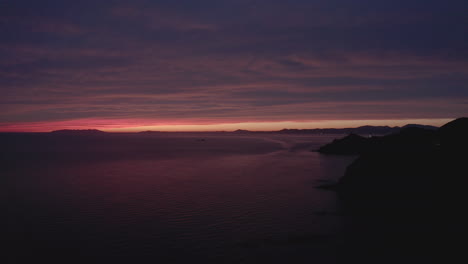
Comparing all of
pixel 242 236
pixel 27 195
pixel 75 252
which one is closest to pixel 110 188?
pixel 27 195

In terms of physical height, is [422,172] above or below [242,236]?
above

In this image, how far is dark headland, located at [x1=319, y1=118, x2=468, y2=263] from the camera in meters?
20.2

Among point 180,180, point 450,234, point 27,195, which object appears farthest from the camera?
point 180,180

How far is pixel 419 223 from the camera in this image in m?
25.2

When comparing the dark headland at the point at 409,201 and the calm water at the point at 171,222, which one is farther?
the dark headland at the point at 409,201

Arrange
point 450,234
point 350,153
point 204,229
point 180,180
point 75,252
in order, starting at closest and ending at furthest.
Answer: point 75,252 < point 450,234 < point 204,229 < point 180,180 < point 350,153

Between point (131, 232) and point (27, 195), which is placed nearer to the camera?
point (131, 232)

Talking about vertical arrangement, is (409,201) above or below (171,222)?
above

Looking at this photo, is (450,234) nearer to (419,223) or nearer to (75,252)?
(419,223)

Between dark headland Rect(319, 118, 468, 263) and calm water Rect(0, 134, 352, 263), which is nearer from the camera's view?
calm water Rect(0, 134, 352, 263)

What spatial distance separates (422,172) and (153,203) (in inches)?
1186

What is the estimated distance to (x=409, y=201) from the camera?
1264 inches

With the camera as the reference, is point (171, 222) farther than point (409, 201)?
No

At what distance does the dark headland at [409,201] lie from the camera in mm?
20219
